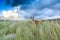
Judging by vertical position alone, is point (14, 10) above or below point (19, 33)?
above

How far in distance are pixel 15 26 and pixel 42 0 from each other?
469mm

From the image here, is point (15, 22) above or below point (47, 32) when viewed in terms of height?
above

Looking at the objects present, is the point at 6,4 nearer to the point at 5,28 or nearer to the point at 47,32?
the point at 5,28

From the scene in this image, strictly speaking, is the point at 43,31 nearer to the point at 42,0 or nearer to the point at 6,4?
the point at 42,0

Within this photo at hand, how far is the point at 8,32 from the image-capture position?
5.86 feet

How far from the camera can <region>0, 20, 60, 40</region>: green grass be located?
5.89 feet

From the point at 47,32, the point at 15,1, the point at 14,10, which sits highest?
the point at 15,1

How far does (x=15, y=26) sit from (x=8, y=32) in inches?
4.4

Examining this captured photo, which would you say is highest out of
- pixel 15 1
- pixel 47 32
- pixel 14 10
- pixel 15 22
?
pixel 15 1

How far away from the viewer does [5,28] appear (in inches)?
70.7

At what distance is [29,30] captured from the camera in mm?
1810

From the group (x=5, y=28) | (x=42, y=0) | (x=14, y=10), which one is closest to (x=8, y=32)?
(x=5, y=28)

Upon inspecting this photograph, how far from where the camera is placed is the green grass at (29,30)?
1794 millimetres

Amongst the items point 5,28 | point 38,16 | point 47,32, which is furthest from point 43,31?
point 5,28
